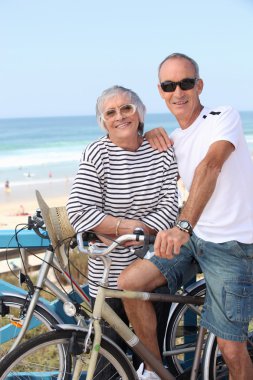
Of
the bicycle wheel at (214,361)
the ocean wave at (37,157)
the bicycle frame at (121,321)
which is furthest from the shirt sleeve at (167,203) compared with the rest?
the ocean wave at (37,157)

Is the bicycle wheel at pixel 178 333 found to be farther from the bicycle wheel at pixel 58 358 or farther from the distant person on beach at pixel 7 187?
the distant person on beach at pixel 7 187

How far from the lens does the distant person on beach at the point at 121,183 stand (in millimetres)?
2898

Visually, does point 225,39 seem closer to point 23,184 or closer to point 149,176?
point 23,184

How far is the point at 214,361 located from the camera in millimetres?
3107

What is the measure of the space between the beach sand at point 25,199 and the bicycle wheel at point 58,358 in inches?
584

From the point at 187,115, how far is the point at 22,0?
223 feet

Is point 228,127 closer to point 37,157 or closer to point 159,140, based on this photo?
point 159,140

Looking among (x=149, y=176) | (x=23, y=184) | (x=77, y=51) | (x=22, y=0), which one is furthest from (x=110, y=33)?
(x=149, y=176)

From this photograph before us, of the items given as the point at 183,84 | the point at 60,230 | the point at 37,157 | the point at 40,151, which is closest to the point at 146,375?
the point at 60,230

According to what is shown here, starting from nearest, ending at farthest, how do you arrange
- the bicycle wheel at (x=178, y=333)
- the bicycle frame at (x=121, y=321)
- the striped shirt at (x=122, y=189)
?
the bicycle frame at (x=121, y=321) < the striped shirt at (x=122, y=189) < the bicycle wheel at (x=178, y=333)

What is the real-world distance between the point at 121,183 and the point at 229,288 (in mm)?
630

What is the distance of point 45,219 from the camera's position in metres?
2.90

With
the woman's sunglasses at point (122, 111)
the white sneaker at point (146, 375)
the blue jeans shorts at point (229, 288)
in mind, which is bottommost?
the white sneaker at point (146, 375)

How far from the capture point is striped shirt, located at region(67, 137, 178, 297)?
2.93 metres
